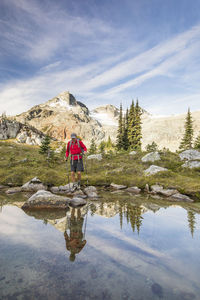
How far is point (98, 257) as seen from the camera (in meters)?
4.45

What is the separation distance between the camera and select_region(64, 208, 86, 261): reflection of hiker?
15.7 feet

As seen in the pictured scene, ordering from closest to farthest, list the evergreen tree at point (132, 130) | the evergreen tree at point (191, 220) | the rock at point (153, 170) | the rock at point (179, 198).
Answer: the evergreen tree at point (191, 220) < the rock at point (179, 198) < the rock at point (153, 170) < the evergreen tree at point (132, 130)

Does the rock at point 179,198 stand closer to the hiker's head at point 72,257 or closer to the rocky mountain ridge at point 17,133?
the hiker's head at point 72,257

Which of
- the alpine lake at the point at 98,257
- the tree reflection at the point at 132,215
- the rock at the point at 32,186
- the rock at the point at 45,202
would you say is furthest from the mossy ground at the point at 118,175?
the alpine lake at the point at 98,257

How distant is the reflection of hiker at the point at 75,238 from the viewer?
188 inches

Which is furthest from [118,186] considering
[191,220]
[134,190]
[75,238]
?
[75,238]

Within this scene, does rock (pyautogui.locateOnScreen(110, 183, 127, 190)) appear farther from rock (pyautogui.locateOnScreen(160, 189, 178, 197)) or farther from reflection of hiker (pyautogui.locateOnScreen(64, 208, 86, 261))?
reflection of hiker (pyautogui.locateOnScreen(64, 208, 86, 261))

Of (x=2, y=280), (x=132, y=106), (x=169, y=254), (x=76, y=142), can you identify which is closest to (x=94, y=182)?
(x=76, y=142)

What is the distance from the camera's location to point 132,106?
53688mm

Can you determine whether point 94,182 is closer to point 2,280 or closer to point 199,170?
point 199,170

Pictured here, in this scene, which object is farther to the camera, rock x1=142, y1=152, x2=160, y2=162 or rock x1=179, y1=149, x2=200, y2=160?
rock x1=142, y1=152, x2=160, y2=162

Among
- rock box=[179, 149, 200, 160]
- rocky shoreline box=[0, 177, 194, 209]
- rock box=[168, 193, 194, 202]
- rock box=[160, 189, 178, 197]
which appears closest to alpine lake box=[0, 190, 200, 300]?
rocky shoreline box=[0, 177, 194, 209]

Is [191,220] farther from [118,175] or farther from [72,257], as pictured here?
[118,175]

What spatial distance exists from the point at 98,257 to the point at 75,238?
129cm
